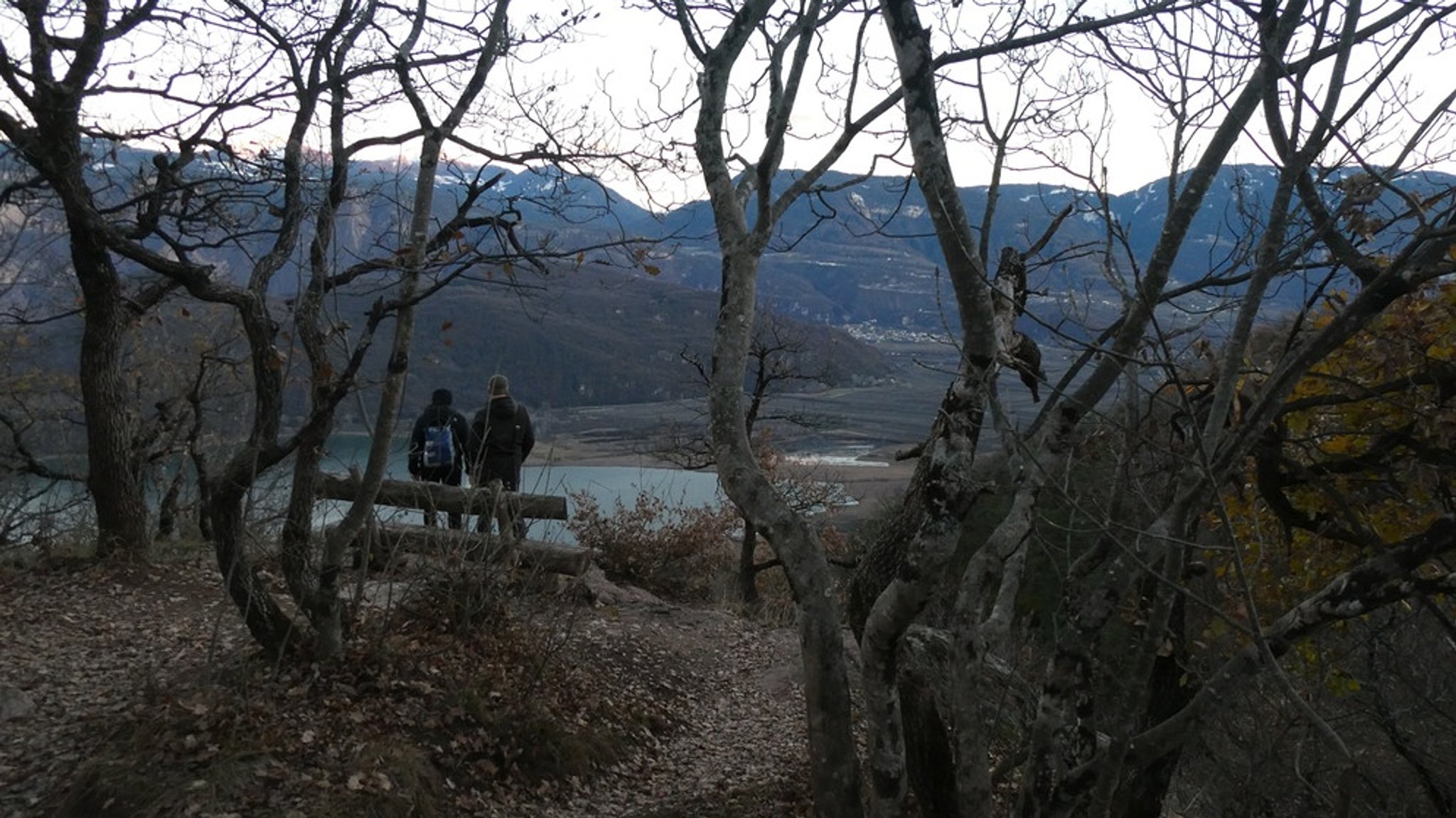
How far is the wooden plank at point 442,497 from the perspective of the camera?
8.06 meters

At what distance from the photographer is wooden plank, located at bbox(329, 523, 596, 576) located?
7.82 meters

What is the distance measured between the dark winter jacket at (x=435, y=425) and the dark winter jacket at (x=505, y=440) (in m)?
0.20

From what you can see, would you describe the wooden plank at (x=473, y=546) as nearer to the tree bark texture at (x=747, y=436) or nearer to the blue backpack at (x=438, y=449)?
the blue backpack at (x=438, y=449)

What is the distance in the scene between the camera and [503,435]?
9.91m

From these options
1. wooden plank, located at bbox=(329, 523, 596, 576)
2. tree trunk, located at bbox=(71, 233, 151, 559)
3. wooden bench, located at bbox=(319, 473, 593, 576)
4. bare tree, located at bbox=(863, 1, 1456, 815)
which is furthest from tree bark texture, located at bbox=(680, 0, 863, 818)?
tree trunk, located at bbox=(71, 233, 151, 559)

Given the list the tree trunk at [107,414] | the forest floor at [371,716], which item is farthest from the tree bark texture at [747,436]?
the tree trunk at [107,414]

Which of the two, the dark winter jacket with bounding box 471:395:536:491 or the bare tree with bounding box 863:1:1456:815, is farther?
the dark winter jacket with bounding box 471:395:536:491

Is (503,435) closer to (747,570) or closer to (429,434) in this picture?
(429,434)

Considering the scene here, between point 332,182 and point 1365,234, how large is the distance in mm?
5311

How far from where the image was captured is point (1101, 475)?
12289 millimetres

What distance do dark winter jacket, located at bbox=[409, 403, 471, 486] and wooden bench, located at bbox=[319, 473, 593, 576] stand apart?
610 mm

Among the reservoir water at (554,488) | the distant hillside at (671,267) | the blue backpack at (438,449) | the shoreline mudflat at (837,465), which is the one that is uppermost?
the distant hillside at (671,267)

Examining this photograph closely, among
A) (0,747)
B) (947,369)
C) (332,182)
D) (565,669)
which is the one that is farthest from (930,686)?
(0,747)

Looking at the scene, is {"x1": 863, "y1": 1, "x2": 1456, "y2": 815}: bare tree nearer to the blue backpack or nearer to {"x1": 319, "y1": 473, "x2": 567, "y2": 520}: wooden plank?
{"x1": 319, "y1": 473, "x2": 567, "y2": 520}: wooden plank
